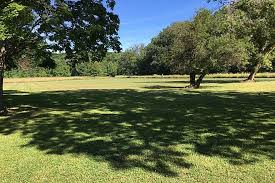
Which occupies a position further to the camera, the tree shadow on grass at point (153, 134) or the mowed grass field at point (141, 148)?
the tree shadow on grass at point (153, 134)

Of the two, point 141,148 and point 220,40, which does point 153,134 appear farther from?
point 220,40

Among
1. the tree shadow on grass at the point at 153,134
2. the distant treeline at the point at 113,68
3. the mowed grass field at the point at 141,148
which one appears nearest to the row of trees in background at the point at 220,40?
the tree shadow on grass at the point at 153,134

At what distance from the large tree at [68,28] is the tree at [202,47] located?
18.7m

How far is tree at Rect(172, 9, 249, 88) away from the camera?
37844 millimetres

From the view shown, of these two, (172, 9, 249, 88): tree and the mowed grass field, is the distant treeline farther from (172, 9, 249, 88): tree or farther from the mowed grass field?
the mowed grass field

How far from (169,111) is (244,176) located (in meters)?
9.70

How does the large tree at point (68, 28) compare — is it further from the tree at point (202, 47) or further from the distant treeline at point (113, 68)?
the distant treeline at point (113, 68)

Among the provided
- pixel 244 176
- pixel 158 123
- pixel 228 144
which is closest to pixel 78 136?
pixel 158 123

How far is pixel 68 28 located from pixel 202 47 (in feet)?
70.5

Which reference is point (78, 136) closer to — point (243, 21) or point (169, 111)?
point (169, 111)

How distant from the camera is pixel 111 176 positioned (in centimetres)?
760

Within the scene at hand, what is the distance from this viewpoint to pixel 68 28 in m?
18.2

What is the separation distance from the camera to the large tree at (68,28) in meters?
16.7

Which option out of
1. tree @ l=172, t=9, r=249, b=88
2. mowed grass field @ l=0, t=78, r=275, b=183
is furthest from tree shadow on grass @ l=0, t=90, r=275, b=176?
tree @ l=172, t=9, r=249, b=88
